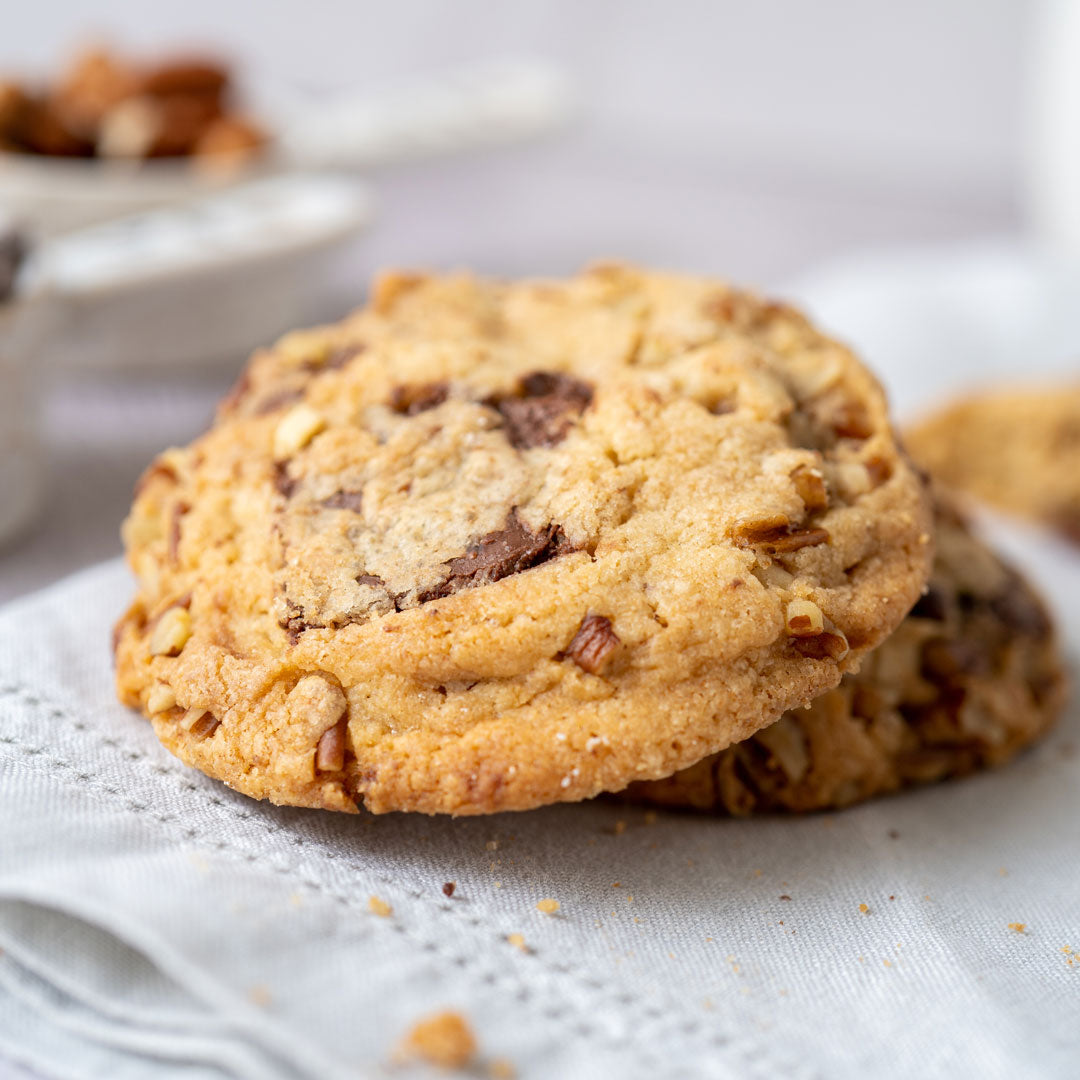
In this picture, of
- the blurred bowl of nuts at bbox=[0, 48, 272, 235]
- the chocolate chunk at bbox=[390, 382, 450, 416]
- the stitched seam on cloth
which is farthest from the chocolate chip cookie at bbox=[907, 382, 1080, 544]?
the blurred bowl of nuts at bbox=[0, 48, 272, 235]

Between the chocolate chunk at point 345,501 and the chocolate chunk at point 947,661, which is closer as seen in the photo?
the chocolate chunk at point 345,501

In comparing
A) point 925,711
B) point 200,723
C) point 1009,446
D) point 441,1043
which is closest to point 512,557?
point 200,723

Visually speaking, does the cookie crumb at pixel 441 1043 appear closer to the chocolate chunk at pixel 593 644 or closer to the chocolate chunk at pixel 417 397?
the chocolate chunk at pixel 593 644

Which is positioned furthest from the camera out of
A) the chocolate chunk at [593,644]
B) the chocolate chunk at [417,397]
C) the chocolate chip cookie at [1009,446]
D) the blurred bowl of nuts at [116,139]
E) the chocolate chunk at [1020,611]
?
the blurred bowl of nuts at [116,139]

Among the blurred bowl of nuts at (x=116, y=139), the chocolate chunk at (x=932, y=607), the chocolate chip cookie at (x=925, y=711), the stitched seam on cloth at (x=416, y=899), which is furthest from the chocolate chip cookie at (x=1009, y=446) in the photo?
the blurred bowl of nuts at (x=116, y=139)

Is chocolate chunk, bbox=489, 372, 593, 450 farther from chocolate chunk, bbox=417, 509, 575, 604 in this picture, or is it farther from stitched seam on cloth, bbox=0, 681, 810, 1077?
stitched seam on cloth, bbox=0, 681, 810, 1077

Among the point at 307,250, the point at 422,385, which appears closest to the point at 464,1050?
the point at 422,385

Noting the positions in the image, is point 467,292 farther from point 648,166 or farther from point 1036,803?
point 648,166
